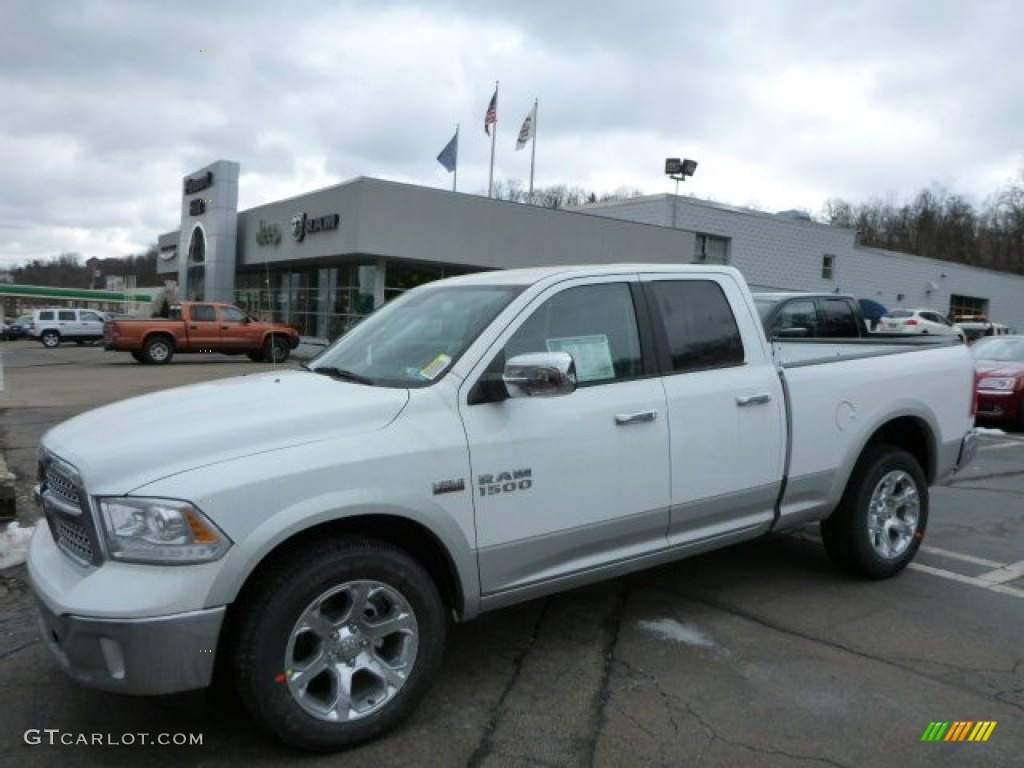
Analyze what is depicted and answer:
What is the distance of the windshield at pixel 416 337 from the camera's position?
349cm

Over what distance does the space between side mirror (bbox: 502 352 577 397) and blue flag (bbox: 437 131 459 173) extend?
28.9 metres

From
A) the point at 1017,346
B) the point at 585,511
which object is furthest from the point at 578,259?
the point at 585,511

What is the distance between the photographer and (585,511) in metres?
3.54

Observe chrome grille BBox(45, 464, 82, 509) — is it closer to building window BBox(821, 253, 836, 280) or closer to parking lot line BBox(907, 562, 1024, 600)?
parking lot line BBox(907, 562, 1024, 600)

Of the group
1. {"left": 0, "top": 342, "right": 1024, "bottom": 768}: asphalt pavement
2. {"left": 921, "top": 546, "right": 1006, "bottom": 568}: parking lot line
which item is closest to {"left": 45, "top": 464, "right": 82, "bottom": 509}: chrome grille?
{"left": 0, "top": 342, "right": 1024, "bottom": 768}: asphalt pavement

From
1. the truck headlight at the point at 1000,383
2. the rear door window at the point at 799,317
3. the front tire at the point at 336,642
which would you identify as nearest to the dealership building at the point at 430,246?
the rear door window at the point at 799,317

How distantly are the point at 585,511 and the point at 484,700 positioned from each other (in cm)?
91

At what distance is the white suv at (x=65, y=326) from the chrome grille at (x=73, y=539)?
37728 millimetres

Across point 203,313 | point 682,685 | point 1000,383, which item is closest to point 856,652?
point 682,685

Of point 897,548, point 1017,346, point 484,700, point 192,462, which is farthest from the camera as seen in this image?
point 1017,346

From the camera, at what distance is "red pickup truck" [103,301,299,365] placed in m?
22.9

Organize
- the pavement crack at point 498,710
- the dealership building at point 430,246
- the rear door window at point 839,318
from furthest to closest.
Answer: the dealership building at point 430,246 → the rear door window at point 839,318 → the pavement crack at point 498,710

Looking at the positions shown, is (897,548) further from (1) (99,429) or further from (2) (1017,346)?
(2) (1017,346)

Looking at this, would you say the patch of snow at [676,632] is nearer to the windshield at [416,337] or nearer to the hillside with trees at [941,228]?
the windshield at [416,337]
